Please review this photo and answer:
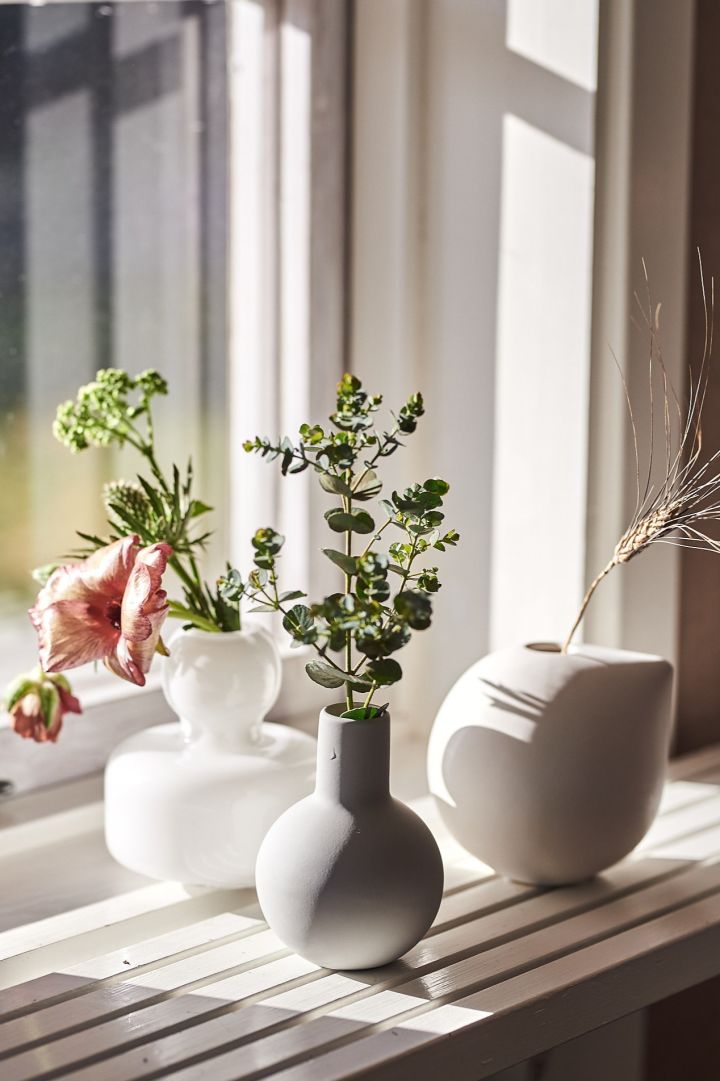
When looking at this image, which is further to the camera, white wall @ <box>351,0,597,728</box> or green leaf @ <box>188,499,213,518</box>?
white wall @ <box>351,0,597,728</box>

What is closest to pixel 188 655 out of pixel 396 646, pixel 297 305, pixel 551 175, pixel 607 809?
pixel 396 646

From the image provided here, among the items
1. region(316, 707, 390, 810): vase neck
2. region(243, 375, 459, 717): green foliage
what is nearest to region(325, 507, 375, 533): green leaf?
region(243, 375, 459, 717): green foliage

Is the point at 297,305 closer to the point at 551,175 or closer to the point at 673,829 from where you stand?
the point at 551,175

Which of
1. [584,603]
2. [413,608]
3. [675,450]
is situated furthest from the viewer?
[675,450]

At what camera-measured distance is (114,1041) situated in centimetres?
75

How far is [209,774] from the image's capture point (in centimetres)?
92

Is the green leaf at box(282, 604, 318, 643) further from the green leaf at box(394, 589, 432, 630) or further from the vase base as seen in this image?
the vase base

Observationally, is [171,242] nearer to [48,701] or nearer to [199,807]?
[48,701]

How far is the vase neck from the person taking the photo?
812mm

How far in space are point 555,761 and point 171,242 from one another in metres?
0.67

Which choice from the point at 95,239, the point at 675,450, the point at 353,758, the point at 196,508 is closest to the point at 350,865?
the point at 353,758

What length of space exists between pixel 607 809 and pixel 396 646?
278 millimetres

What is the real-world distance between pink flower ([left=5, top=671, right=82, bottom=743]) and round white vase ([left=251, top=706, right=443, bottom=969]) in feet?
0.84

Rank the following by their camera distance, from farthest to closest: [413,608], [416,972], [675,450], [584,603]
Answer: [675,450] < [584,603] < [416,972] < [413,608]
